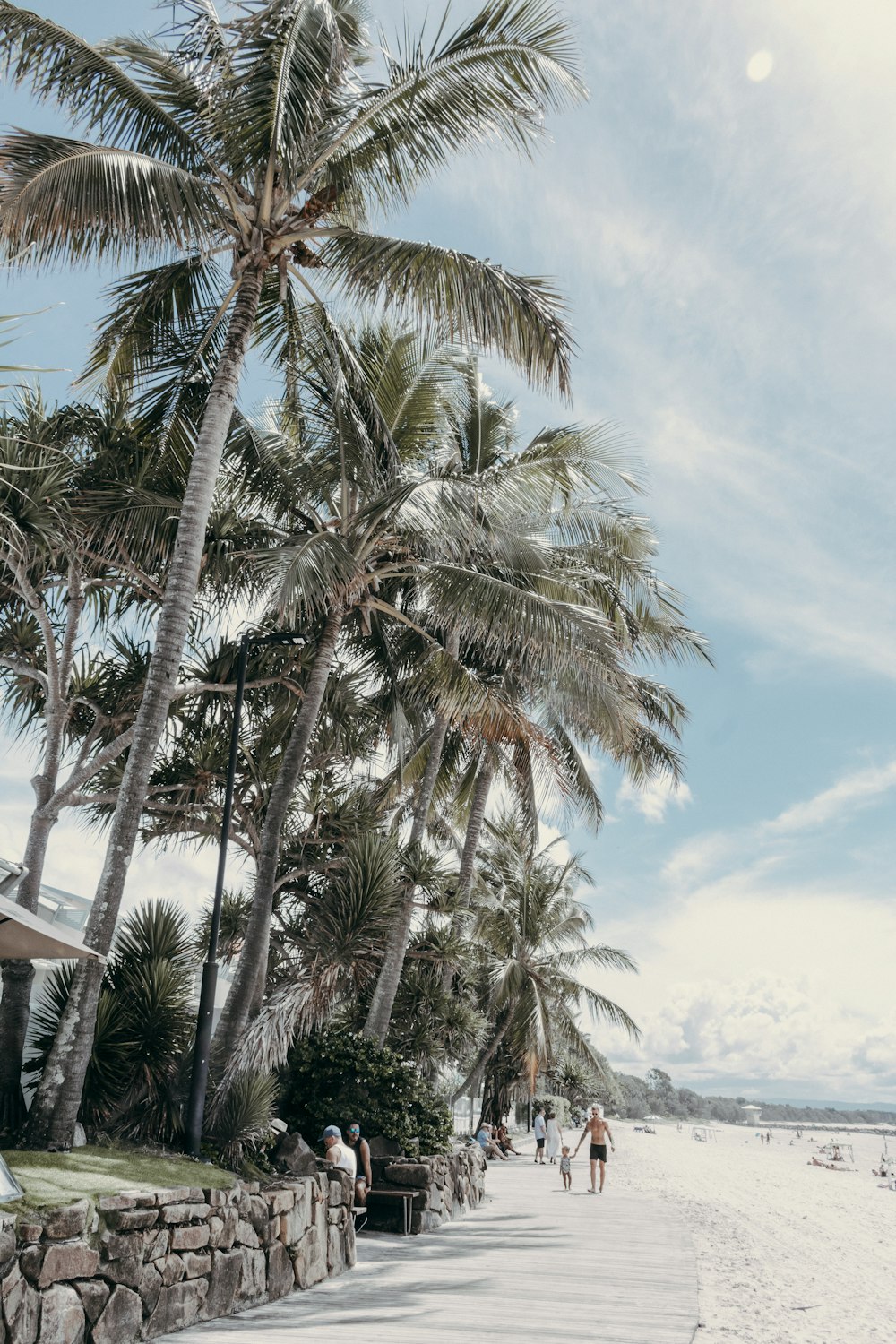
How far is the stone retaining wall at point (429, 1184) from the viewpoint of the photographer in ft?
40.4

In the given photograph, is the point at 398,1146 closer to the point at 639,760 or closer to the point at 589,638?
the point at 589,638

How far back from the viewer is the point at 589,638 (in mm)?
13109

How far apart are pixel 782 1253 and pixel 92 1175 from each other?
30.4 ft

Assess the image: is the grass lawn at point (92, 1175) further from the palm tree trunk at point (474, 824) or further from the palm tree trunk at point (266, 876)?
the palm tree trunk at point (474, 824)

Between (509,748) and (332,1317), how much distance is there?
13.6 metres

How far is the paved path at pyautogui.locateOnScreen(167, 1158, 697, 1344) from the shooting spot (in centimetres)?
686

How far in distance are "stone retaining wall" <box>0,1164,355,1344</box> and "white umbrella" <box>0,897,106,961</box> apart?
1630 millimetres

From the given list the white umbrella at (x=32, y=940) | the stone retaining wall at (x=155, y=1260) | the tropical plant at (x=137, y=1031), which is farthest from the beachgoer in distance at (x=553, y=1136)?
the white umbrella at (x=32, y=940)

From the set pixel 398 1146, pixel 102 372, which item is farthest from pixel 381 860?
pixel 102 372

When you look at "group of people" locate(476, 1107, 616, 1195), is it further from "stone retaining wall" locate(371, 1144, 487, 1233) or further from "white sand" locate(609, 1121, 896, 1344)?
"stone retaining wall" locate(371, 1144, 487, 1233)

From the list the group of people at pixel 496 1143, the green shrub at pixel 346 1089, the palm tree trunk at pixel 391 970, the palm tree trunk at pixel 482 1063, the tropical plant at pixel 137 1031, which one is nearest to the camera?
the tropical plant at pixel 137 1031

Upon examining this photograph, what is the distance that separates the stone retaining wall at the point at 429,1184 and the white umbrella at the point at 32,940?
6.66m

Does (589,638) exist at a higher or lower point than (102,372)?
lower

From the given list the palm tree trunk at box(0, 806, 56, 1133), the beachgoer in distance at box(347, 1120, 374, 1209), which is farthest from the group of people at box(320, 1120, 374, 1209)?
the palm tree trunk at box(0, 806, 56, 1133)
